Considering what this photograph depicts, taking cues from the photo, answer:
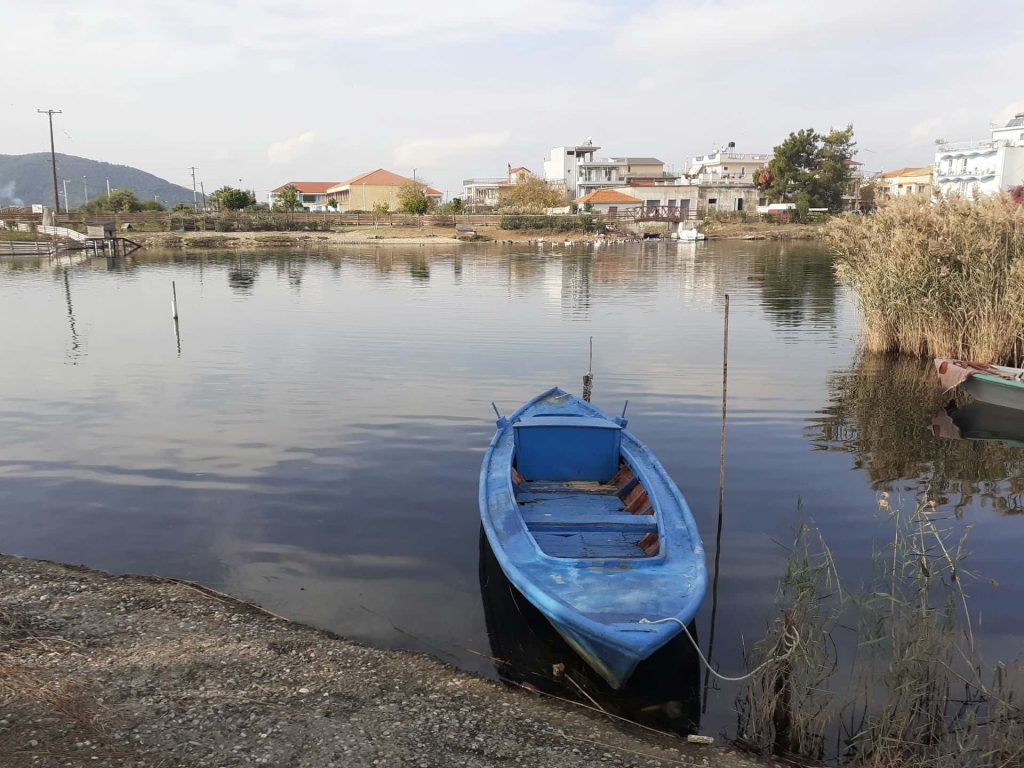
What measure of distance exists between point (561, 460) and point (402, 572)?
3072mm

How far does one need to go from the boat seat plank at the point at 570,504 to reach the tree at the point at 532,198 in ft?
343

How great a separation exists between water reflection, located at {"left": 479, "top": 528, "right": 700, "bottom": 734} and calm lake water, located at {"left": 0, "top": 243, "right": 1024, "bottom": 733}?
0.06 m

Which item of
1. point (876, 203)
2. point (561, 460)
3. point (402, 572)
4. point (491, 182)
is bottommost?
point (402, 572)

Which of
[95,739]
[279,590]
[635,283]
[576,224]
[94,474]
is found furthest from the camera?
[576,224]

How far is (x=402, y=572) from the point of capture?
9.98 m

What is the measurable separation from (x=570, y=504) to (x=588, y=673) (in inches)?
128

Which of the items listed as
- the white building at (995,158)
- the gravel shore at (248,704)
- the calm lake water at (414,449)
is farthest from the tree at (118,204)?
the gravel shore at (248,704)

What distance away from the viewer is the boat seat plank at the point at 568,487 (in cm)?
1120

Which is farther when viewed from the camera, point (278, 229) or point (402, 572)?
point (278, 229)

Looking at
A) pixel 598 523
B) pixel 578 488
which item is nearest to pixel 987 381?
pixel 578 488

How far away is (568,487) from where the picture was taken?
11.4 meters

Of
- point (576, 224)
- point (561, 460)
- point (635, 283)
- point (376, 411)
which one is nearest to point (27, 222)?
point (576, 224)

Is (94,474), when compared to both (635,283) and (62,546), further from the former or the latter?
(635,283)

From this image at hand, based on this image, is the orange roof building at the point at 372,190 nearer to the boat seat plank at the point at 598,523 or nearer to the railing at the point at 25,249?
the railing at the point at 25,249
